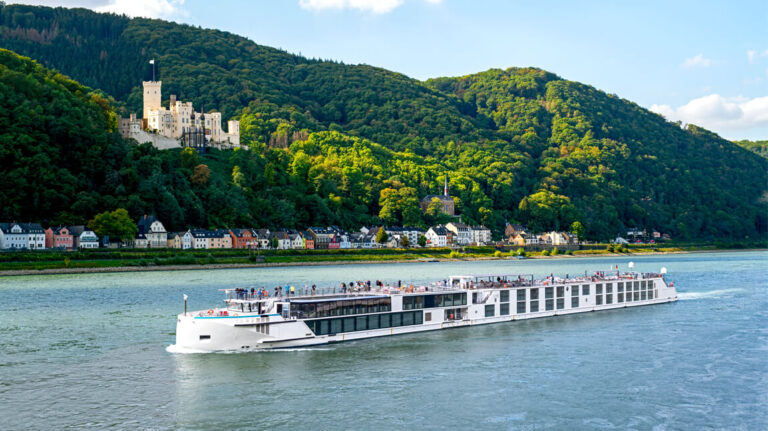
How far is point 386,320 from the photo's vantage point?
34719 millimetres

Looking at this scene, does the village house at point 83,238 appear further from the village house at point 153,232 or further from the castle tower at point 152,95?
the castle tower at point 152,95

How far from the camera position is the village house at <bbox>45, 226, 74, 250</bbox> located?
277 ft

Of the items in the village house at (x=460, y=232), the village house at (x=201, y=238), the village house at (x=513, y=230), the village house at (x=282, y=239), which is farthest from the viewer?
the village house at (x=513, y=230)

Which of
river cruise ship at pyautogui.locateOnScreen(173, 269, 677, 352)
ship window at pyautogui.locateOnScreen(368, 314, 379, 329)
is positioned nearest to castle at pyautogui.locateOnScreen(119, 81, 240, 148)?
river cruise ship at pyautogui.locateOnScreen(173, 269, 677, 352)

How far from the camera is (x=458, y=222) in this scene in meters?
150

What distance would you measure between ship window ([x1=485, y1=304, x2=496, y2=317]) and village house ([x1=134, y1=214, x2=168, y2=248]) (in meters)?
62.9

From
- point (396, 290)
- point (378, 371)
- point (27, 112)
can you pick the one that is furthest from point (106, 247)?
point (378, 371)

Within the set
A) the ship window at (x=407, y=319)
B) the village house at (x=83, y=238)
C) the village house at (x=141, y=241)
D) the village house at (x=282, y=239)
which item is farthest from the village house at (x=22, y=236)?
the ship window at (x=407, y=319)

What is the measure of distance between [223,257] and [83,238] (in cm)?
1649

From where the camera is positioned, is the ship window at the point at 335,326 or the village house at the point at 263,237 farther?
the village house at the point at 263,237

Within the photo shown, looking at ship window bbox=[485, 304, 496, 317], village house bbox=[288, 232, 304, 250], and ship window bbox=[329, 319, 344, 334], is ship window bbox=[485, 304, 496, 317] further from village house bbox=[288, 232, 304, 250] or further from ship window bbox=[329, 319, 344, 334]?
village house bbox=[288, 232, 304, 250]

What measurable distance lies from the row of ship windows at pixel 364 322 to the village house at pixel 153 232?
64080 millimetres

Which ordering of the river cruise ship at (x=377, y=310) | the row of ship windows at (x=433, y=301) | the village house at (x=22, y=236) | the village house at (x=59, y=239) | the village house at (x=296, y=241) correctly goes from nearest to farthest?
the river cruise ship at (x=377, y=310)
the row of ship windows at (x=433, y=301)
the village house at (x=22, y=236)
the village house at (x=59, y=239)
the village house at (x=296, y=241)

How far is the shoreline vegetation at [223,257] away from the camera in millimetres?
74750
